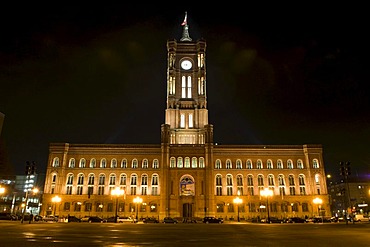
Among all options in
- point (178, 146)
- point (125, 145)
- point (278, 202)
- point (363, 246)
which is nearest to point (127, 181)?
point (125, 145)

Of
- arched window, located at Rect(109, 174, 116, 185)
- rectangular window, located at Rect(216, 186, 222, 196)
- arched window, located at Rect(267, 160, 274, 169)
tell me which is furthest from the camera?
arched window, located at Rect(267, 160, 274, 169)

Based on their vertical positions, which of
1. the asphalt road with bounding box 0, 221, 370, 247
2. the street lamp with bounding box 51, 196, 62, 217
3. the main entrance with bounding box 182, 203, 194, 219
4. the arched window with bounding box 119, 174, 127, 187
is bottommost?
the asphalt road with bounding box 0, 221, 370, 247

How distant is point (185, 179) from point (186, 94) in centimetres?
2552

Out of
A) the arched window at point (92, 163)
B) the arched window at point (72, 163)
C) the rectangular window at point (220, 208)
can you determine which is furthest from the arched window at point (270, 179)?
the arched window at point (72, 163)

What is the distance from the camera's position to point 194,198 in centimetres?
6875

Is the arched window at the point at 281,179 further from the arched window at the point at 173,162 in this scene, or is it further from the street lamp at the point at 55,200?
the street lamp at the point at 55,200

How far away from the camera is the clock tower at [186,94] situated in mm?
79438

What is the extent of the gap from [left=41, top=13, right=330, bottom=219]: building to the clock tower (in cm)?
486

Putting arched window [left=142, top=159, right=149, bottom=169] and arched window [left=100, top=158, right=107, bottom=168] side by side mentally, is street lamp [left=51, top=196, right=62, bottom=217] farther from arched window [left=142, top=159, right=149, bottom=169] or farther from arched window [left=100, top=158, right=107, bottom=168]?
arched window [left=142, top=159, right=149, bottom=169]

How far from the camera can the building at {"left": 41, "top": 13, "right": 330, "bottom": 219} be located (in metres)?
68.3

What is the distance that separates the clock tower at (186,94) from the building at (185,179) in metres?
4.86

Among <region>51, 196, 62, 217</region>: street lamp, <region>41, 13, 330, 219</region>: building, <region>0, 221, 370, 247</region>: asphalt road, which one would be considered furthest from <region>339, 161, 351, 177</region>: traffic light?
<region>51, 196, 62, 217</region>: street lamp

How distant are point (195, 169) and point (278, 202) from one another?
20135 mm

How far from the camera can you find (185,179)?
70.5 metres
